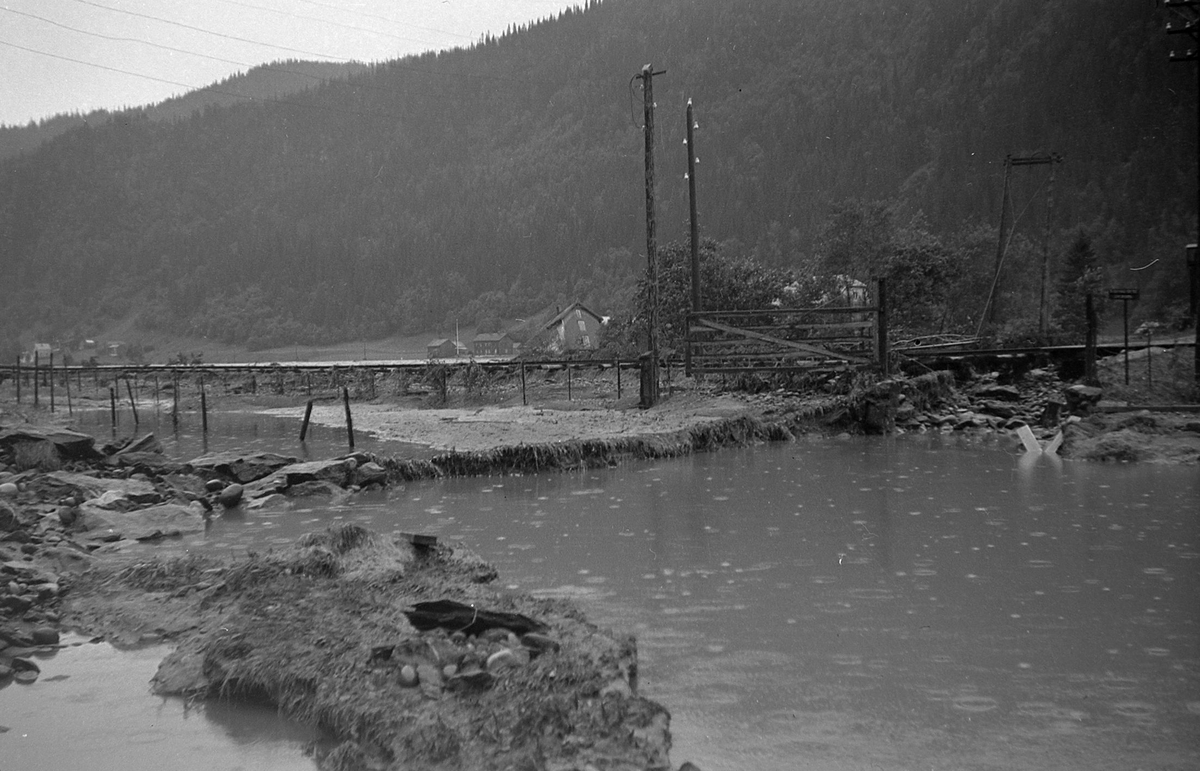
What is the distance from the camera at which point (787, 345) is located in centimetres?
2308

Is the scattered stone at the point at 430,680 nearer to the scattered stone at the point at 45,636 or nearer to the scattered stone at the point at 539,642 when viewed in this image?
the scattered stone at the point at 539,642

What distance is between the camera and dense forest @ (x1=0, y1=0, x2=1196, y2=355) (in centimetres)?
7312

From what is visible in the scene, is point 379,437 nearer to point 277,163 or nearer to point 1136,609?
point 1136,609

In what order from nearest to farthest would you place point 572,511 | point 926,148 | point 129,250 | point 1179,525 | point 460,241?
1. point 1179,525
2. point 572,511
3. point 926,148
4. point 460,241
5. point 129,250

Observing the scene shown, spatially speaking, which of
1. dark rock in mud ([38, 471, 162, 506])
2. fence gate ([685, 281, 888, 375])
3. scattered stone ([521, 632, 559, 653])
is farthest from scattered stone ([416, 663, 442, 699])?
fence gate ([685, 281, 888, 375])

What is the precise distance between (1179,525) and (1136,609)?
12.7 feet

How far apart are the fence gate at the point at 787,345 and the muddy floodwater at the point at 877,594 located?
7353 millimetres

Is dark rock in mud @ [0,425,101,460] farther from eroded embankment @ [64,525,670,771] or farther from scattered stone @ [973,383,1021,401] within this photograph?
scattered stone @ [973,383,1021,401]

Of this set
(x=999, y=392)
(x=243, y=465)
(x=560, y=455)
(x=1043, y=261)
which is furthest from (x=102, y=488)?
(x=1043, y=261)

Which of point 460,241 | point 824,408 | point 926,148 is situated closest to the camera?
point 824,408

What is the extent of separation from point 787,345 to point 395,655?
1857cm

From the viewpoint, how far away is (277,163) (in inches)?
7008

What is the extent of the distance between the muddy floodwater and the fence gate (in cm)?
735

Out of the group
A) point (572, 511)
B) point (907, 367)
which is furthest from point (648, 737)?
point (907, 367)
